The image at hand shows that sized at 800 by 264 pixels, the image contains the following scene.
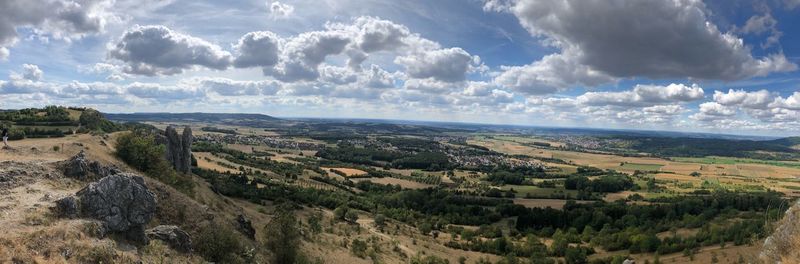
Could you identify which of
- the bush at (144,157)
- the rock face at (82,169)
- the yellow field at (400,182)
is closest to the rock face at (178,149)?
the bush at (144,157)

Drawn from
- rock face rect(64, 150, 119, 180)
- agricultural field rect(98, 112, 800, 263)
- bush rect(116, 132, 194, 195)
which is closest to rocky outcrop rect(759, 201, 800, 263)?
agricultural field rect(98, 112, 800, 263)

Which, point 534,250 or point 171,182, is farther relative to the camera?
point 534,250

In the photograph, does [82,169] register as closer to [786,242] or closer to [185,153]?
[185,153]

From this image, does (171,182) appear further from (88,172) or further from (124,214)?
(124,214)

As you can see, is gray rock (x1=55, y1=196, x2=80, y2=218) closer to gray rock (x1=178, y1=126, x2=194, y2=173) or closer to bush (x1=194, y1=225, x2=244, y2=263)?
bush (x1=194, y1=225, x2=244, y2=263)

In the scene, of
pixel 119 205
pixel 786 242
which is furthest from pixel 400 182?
pixel 786 242

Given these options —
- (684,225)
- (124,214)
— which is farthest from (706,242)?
(124,214)

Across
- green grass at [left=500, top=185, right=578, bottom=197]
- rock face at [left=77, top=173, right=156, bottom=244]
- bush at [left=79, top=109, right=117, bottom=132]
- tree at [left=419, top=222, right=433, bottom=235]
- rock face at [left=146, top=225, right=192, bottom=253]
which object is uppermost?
bush at [left=79, top=109, right=117, bottom=132]
